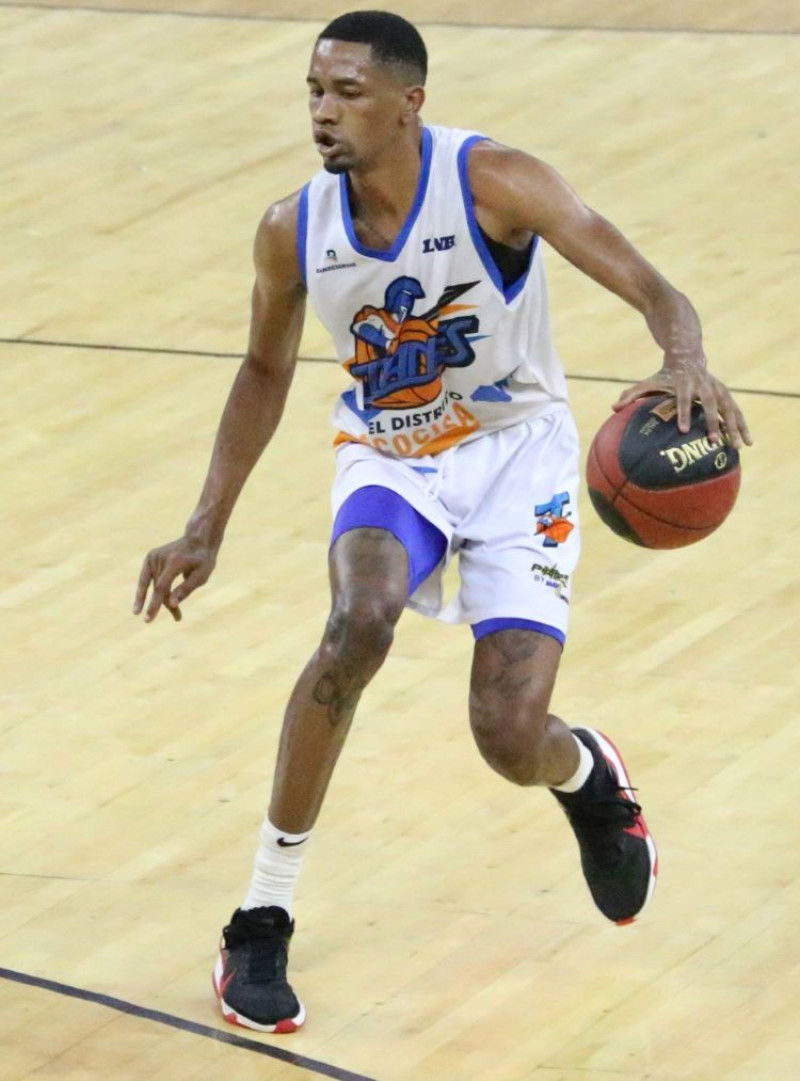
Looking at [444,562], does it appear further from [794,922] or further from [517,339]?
[794,922]

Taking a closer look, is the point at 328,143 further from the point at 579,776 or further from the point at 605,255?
the point at 579,776

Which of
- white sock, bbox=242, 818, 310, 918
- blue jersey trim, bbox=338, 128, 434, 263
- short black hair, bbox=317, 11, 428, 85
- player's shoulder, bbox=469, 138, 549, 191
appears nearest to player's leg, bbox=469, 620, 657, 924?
white sock, bbox=242, 818, 310, 918

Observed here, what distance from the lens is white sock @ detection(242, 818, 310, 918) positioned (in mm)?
4934

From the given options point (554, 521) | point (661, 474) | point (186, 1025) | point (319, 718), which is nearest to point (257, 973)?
point (186, 1025)

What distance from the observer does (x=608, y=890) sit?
5.14m

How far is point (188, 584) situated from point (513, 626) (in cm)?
70

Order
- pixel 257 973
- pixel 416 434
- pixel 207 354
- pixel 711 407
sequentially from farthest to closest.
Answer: pixel 207 354 < pixel 416 434 < pixel 257 973 < pixel 711 407

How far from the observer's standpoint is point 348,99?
4.73 meters

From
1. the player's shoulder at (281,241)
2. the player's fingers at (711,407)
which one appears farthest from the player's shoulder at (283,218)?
the player's fingers at (711,407)

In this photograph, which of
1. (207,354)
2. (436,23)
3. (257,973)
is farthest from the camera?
(436,23)

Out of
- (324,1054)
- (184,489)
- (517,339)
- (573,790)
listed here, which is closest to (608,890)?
(573,790)

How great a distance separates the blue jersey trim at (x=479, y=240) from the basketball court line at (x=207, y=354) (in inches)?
133

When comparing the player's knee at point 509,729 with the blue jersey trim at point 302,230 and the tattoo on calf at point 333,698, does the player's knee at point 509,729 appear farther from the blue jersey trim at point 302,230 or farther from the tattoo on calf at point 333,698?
the blue jersey trim at point 302,230

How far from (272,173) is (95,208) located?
859 millimetres
